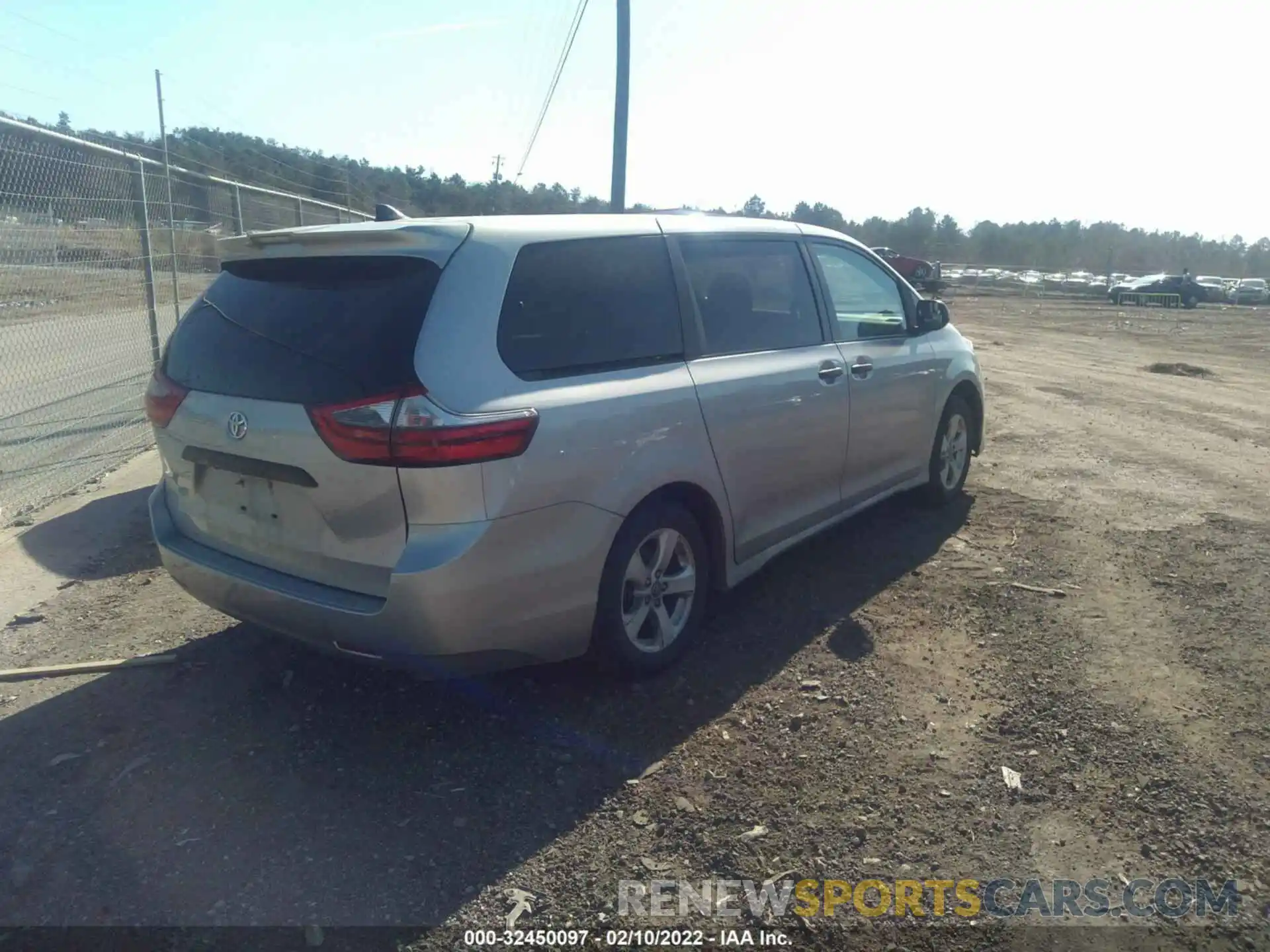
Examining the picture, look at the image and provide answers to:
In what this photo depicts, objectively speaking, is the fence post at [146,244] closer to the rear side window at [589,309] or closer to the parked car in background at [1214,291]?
the rear side window at [589,309]

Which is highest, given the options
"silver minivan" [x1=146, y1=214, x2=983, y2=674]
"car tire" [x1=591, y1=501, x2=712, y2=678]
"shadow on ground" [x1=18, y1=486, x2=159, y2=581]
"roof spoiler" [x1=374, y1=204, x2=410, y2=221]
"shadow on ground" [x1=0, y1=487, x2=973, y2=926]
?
"roof spoiler" [x1=374, y1=204, x2=410, y2=221]

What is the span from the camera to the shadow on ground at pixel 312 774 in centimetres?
282

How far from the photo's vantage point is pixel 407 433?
3.13 metres

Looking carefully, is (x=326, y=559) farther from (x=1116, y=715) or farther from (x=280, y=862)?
(x=1116, y=715)

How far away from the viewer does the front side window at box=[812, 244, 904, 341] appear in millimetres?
5289

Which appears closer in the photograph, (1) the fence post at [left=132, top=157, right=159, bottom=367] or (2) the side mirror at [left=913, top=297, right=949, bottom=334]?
(2) the side mirror at [left=913, top=297, right=949, bottom=334]

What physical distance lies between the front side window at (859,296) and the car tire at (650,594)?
168cm

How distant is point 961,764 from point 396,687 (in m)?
2.18

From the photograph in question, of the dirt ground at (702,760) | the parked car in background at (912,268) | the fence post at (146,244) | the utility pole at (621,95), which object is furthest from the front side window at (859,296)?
the parked car in background at (912,268)

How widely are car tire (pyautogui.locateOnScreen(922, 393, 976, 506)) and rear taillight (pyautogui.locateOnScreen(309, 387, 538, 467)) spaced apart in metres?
3.79

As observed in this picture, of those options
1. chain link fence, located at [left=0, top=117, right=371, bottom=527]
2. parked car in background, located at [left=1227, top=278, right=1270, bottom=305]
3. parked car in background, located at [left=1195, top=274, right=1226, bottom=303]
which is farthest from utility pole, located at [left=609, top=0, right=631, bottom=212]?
parked car in background, located at [left=1227, top=278, right=1270, bottom=305]

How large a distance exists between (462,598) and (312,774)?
0.84 meters

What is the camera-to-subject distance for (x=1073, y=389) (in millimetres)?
12977

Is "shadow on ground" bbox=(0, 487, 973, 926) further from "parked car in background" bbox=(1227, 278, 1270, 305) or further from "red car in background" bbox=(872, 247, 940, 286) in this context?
"parked car in background" bbox=(1227, 278, 1270, 305)
